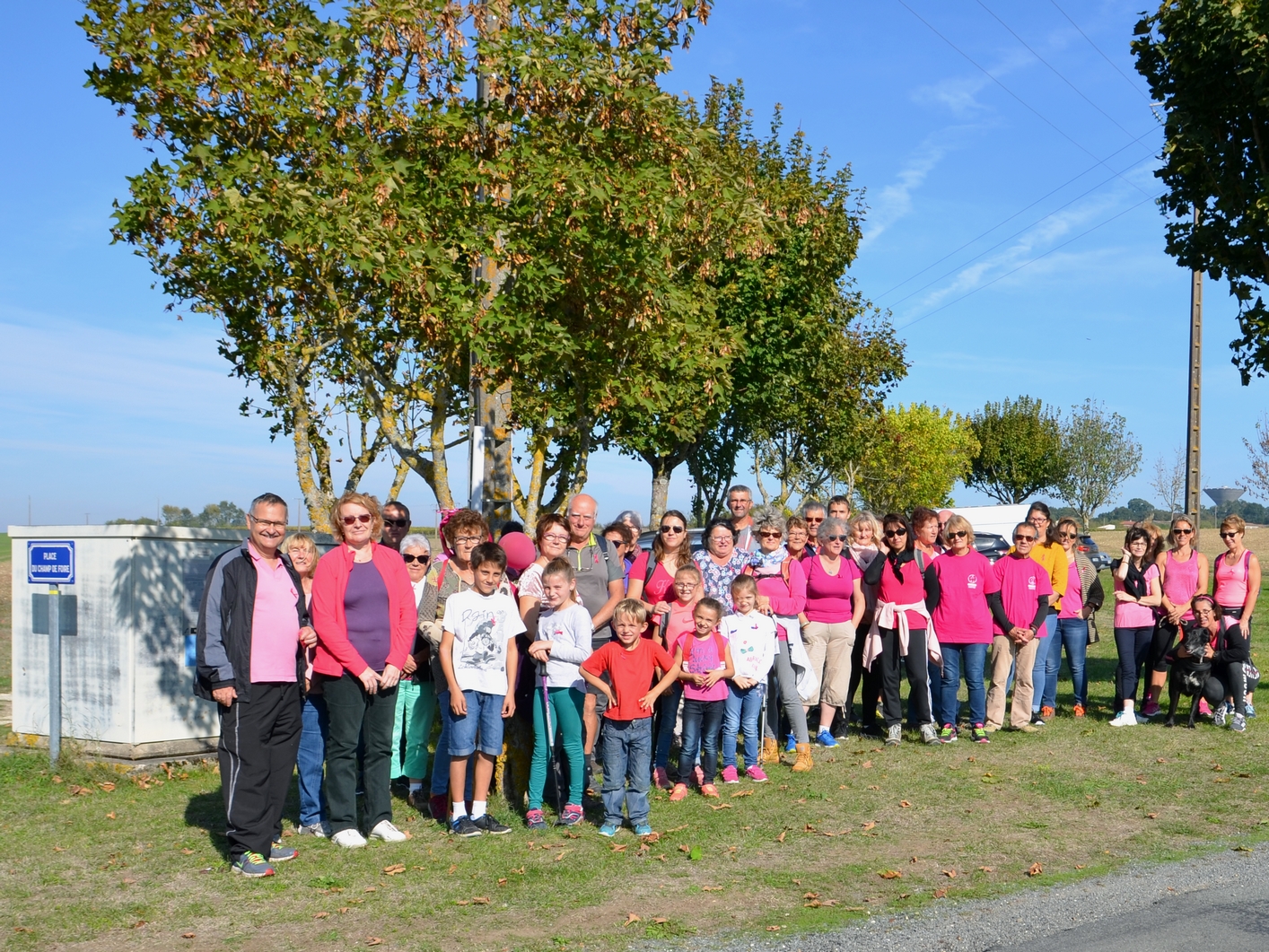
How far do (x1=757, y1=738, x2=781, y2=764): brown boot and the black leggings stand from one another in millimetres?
1207

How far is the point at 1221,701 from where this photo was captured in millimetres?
10484

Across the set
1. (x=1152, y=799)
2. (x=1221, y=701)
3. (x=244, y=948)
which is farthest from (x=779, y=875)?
(x=1221, y=701)

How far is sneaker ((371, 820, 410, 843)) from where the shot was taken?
6.84m

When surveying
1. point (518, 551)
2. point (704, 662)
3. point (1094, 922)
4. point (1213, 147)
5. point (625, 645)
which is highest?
point (1213, 147)

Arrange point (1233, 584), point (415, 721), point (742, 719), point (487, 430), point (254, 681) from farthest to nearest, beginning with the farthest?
1. point (1233, 584)
2. point (487, 430)
3. point (742, 719)
4. point (415, 721)
5. point (254, 681)

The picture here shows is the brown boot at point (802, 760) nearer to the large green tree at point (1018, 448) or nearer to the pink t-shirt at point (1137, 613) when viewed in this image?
the pink t-shirt at point (1137, 613)

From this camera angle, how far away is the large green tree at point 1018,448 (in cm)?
7450

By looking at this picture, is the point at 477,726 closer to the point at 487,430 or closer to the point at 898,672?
the point at 487,430

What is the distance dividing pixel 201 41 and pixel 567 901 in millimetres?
6856

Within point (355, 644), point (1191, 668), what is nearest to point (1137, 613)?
point (1191, 668)

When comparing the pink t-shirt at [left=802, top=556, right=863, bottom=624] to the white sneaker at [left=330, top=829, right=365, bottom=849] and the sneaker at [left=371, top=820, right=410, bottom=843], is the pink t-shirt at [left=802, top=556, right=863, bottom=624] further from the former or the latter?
the white sneaker at [left=330, top=829, right=365, bottom=849]

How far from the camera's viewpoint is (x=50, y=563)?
29.5 feet

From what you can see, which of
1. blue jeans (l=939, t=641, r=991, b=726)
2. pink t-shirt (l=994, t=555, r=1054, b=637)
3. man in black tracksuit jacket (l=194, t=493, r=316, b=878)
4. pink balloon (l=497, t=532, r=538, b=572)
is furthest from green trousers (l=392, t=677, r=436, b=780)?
pink t-shirt (l=994, t=555, r=1054, b=637)

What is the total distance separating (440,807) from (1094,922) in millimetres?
3911
